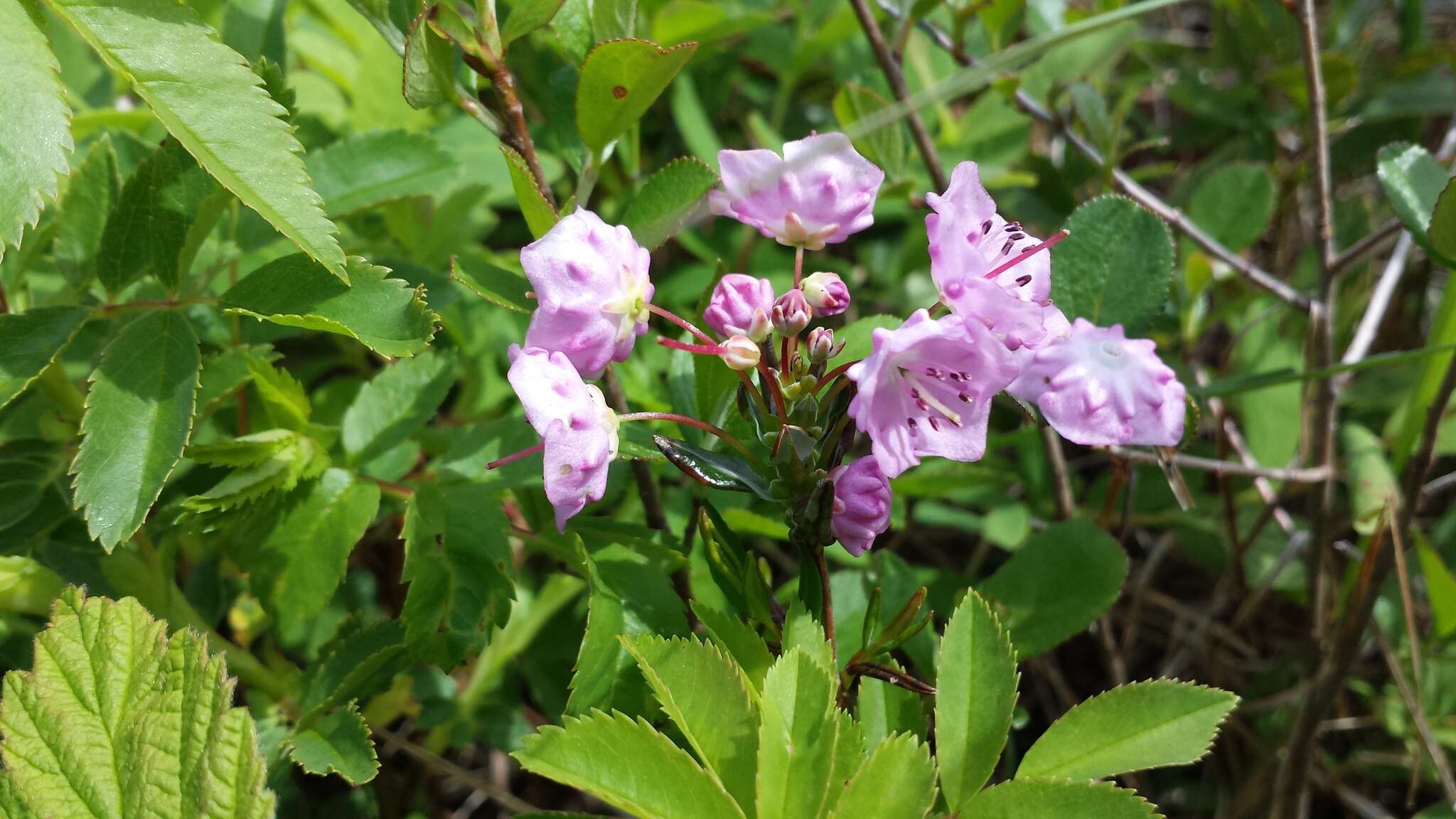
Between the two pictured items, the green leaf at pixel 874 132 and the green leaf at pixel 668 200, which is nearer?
the green leaf at pixel 668 200

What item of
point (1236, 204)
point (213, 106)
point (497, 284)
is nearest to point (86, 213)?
point (213, 106)

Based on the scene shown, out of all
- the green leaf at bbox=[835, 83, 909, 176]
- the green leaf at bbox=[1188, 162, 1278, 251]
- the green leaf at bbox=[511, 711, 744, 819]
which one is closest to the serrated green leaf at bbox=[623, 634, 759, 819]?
the green leaf at bbox=[511, 711, 744, 819]

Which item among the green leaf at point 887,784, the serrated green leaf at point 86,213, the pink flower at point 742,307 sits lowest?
the green leaf at point 887,784

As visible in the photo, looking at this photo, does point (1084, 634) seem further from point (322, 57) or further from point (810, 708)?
point (322, 57)

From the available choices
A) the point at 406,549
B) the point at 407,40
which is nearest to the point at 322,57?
the point at 407,40

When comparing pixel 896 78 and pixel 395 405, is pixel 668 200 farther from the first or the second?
pixel 896 78

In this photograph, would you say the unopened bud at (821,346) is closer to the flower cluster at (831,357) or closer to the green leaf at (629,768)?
the flower cluster at (831,357)

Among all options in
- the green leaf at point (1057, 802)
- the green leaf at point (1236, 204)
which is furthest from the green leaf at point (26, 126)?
the green leaf at point (1236, 204)
